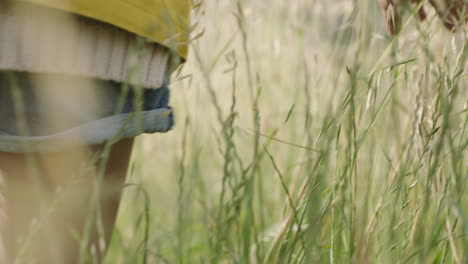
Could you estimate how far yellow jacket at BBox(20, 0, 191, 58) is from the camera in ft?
2.31

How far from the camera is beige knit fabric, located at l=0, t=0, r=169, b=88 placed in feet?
2.27

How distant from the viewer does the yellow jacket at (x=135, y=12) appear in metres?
0.70

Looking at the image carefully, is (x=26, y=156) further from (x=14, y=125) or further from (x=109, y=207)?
(x=109, y=207)

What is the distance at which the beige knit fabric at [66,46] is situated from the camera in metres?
0.69

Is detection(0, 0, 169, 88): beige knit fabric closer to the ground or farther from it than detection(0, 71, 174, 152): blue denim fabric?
farther from it

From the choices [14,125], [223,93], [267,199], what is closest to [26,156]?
[14,125]

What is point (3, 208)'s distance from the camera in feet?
2.65

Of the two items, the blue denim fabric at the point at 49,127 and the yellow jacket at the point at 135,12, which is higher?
the yellow jacket at the point at 135,12

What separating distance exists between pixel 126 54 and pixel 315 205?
13.1 inches

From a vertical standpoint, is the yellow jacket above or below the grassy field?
above

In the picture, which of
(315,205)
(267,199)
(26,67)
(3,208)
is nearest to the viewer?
(315,205)

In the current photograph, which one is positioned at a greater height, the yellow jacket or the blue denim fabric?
the yellow jacket

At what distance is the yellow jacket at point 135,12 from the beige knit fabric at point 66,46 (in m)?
0.02

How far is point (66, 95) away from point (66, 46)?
0.20 ft
